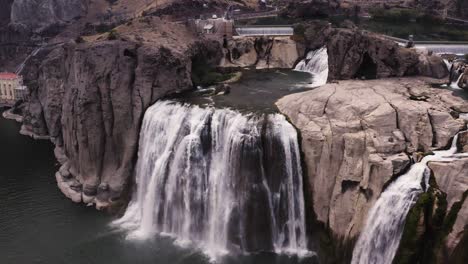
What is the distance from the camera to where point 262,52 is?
6719cm

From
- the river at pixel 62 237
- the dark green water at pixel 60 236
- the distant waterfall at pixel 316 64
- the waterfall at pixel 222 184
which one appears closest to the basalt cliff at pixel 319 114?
the distant waterfall at pixel 316 64

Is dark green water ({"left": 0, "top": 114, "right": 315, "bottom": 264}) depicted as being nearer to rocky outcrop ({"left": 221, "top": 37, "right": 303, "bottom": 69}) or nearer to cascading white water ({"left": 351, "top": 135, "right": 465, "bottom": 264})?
cascading white water ({"left": 351, "top": 135, "right": 465, "bottom": 264})

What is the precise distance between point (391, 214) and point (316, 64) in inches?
1455

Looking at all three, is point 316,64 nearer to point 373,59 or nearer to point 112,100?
point 373,59

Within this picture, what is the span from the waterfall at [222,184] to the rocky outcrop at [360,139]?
5.57 feet

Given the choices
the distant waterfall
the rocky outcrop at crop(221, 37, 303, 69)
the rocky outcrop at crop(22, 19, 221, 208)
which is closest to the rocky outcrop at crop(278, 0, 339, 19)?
the rocky outcrop at crop(221, 37, 303, 69)

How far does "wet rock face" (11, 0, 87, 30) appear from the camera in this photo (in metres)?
112

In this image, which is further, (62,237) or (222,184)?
(62,237)

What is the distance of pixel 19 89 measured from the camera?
86438 millimetres

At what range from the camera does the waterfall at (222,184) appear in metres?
35.5

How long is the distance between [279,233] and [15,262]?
69.1 ft

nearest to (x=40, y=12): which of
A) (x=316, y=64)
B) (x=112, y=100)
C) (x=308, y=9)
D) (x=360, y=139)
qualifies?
(x=308, y=9)

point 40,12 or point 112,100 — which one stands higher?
point 40,12

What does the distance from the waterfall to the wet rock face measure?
8575 cm
